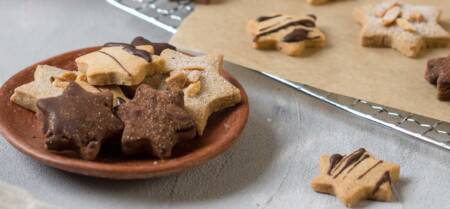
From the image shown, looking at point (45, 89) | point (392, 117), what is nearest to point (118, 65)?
point (45, 89)

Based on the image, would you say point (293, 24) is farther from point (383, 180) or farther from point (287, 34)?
point (383, 180)

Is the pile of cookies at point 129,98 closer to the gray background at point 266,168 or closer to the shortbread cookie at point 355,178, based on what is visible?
the gray background at point 266,168

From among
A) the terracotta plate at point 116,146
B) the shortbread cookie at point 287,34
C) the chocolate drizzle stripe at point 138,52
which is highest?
the shortbread cookie at point 287,34

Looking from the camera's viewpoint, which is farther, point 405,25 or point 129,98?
point 405,25

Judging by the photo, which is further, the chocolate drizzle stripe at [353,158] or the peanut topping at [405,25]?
the peanut topping at [405,25]

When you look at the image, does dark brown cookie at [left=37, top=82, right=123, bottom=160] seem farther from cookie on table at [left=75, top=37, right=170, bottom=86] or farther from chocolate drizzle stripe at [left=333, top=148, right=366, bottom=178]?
chocolate drizzle stripe at [left=333, top=148, right=366, bottom=178]

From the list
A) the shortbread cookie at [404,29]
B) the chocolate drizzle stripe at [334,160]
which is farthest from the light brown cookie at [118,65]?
the shortbread cookie at [404,29]

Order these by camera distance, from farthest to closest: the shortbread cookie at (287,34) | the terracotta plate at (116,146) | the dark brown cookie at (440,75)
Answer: the shortbread cookie at (287,34), the dark brown cookie at (440,75), the terracotta plate at (116,146)
